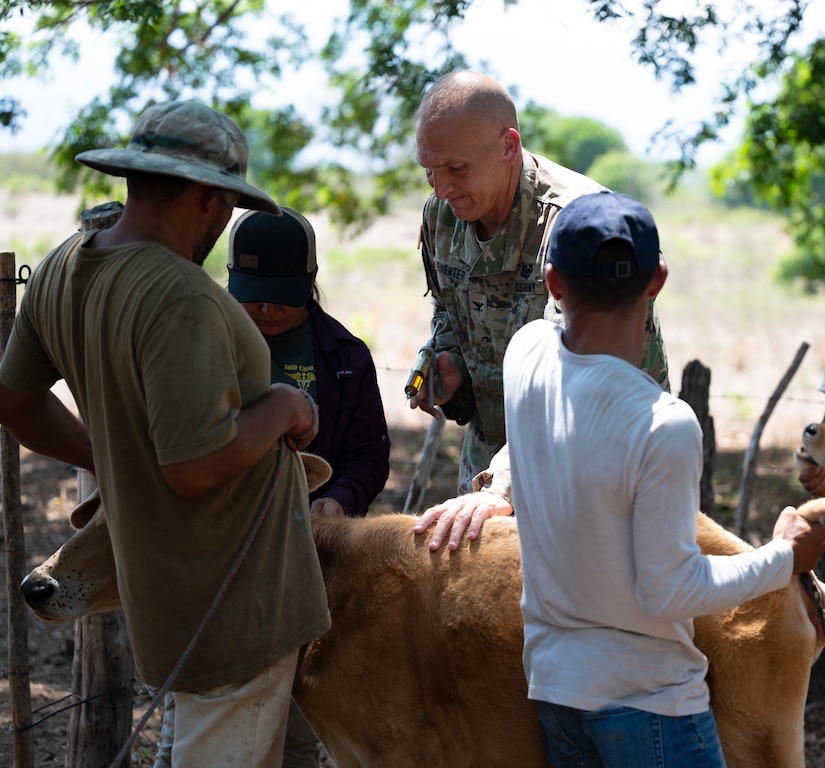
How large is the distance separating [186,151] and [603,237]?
1.01 m

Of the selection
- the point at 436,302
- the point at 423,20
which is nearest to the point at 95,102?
the point at 423,20

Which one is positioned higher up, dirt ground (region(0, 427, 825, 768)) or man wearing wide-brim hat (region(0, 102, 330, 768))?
man wearing wide-brim hat (region(0, 102, 330, 768))

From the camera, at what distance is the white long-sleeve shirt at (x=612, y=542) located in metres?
2.05

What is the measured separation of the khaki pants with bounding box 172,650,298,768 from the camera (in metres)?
2.52

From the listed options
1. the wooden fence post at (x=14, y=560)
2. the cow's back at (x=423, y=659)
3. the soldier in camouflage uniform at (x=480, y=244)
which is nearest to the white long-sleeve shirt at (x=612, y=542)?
the cow's back at (x=423, y=659)

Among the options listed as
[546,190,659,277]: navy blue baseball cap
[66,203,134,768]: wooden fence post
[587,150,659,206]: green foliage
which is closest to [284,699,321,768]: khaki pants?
[66,203,134,768]: wooden fence post

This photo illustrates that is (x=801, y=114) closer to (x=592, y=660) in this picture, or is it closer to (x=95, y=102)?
(x=95, y=102)

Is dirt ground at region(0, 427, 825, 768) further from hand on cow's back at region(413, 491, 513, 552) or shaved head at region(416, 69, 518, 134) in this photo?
shaved head at region(416, 69, 518, 134)

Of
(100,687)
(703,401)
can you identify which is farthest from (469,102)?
(703,401)

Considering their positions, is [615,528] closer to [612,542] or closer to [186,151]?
[612,542]

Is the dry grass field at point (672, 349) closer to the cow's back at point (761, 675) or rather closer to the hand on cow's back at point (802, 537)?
the cow's back at point (761, 675)

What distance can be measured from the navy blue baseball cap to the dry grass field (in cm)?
367

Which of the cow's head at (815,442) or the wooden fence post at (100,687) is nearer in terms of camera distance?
the cow's head at (815,442)

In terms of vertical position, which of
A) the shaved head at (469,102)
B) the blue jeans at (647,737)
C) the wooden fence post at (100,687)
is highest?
the shaved head at (469,102)
